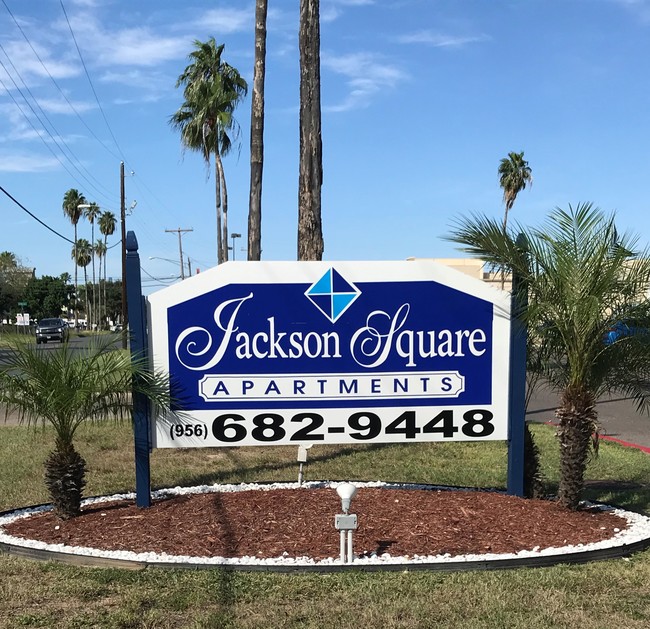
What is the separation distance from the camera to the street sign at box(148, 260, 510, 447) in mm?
6785

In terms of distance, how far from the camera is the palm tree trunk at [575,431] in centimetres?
638

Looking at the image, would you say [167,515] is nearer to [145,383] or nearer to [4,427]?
[145,383]

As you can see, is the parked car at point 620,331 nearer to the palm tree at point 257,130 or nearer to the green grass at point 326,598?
the green grass at point 326,598

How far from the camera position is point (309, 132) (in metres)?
9.10

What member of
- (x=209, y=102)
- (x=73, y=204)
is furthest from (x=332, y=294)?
(x=73, y=204)

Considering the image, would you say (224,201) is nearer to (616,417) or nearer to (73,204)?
(616,417)

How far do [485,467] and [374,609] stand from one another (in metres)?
5.38

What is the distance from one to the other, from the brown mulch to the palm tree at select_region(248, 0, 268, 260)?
7.05m

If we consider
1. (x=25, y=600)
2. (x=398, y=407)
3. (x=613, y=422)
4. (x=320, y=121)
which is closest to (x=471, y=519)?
(x=398, y=407)

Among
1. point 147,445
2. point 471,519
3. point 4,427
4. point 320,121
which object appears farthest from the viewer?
point 4,427

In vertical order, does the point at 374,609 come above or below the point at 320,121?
below

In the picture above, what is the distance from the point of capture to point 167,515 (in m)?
6.37

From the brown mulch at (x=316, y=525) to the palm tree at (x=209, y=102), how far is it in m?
19.7

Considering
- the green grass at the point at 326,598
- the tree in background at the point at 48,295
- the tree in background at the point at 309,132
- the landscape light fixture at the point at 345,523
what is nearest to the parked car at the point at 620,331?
→ the green grass at the point at 326,598
